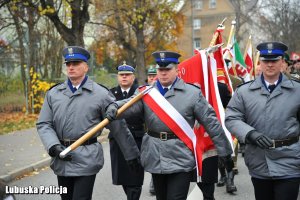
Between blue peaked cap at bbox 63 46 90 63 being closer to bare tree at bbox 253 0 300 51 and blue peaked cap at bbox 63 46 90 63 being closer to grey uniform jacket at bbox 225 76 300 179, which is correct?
grey uniform jacket at bbox 225 76 300 179

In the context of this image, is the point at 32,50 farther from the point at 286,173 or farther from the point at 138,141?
the point at 286,173

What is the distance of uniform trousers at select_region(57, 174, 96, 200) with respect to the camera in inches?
188

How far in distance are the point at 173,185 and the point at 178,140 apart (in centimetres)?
45

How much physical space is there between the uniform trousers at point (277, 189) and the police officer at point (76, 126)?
1322 mm

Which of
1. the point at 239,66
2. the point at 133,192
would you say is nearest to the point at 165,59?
the point at 133,192

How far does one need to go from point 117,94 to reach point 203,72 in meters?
1.25

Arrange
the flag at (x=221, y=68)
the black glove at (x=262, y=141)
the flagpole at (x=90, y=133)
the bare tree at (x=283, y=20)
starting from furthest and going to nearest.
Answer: the bare tree at (x=283, y=20)
the flag at (x=221, y=68)
the flagpole at (x=90, y=133)
the black glove at (x=262, y=141)

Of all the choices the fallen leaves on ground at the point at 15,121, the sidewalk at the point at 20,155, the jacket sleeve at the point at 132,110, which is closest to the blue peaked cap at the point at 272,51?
the jacket sleeve at the point at 132,110

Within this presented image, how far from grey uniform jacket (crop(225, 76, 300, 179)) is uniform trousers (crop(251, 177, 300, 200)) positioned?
0.23 ft

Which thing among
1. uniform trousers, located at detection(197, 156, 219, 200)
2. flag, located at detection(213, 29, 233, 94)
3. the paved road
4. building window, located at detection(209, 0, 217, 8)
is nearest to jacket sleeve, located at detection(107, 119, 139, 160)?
uniform trousers, located at detection(197, 156, 219, 200)

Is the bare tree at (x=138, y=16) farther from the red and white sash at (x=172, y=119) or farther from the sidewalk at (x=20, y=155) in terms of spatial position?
the red and white sash at (x=172, y=119)

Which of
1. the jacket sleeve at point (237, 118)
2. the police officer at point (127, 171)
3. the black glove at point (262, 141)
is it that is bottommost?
the police officer at point (127, 171)

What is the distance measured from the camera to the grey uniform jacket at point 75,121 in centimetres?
483

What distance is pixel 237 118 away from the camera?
4.71 meters
